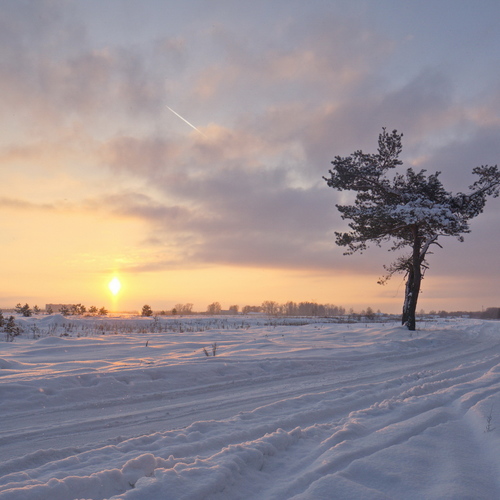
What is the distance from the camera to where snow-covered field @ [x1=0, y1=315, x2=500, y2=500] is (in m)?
2.93

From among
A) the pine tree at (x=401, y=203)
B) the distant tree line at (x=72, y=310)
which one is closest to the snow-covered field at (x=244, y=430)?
the pine tree at (x=401, y=203)

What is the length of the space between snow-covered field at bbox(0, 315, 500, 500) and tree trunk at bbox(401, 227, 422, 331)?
451 inches

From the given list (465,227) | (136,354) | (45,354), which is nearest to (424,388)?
(136,354)

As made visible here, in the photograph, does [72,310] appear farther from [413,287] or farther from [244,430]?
[244,430]

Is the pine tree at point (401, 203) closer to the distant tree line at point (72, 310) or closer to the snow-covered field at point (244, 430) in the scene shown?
the snow-covered field at point (244, 430)

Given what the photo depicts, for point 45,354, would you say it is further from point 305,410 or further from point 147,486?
point 147,486

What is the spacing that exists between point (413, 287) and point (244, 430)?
60.6 ft

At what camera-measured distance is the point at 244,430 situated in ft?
13.9

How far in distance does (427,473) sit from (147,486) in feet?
7.47

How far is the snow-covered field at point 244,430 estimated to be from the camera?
2.93 metres

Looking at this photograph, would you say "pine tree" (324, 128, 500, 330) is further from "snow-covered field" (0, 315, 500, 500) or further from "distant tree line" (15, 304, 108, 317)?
"distant tree line" (15, 304, 108, 317)

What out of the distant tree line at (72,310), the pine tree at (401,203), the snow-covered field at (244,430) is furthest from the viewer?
the distant tree line at (72,310)

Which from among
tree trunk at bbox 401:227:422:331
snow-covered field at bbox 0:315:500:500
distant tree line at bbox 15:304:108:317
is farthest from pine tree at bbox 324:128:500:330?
distant tree line at bbox 15:304:108:317

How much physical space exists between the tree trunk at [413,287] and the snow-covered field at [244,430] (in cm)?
1145
